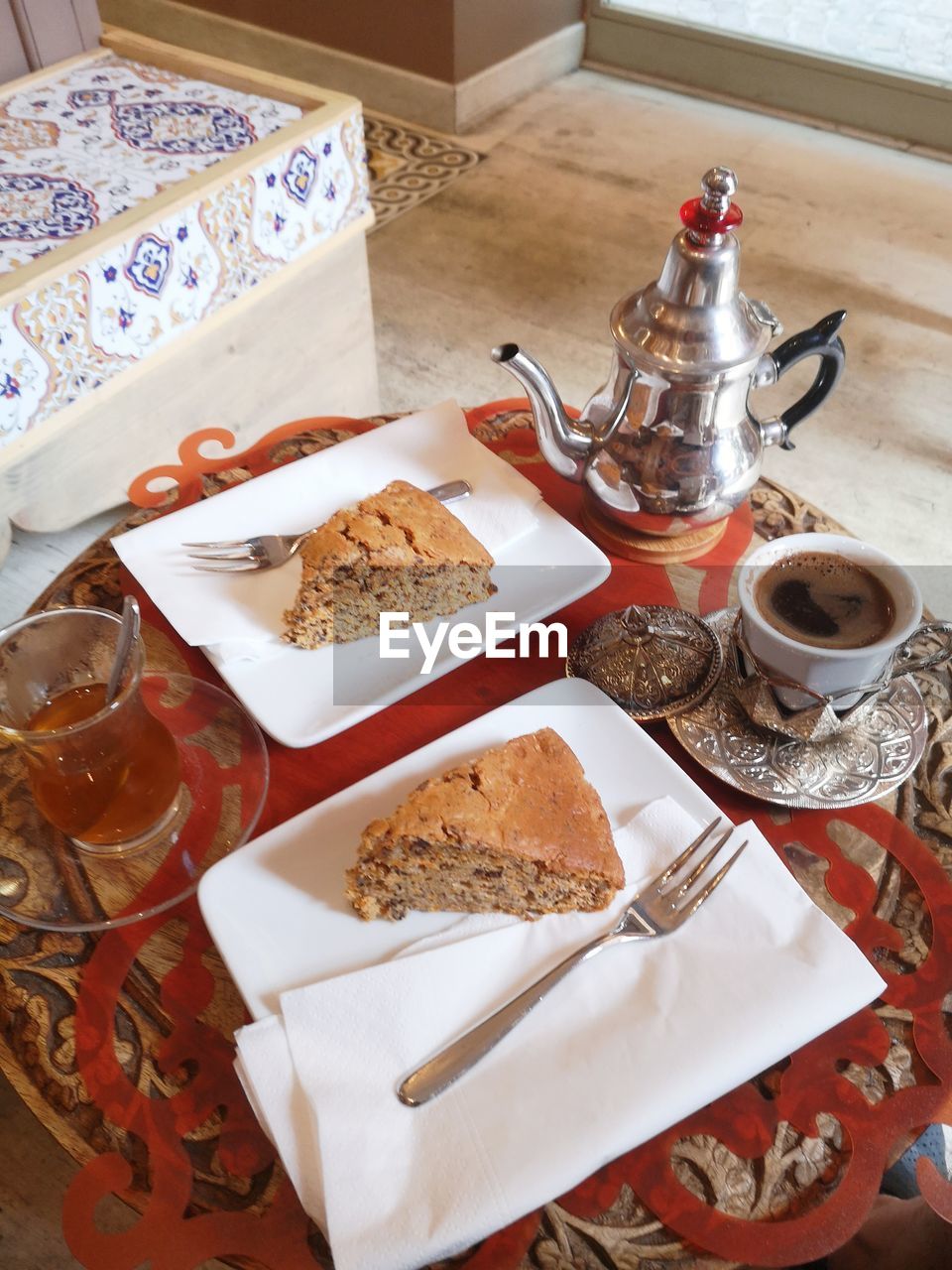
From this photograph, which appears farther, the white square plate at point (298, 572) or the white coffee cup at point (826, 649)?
the white square plate at point (298, 572)

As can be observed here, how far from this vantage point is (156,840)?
87cm

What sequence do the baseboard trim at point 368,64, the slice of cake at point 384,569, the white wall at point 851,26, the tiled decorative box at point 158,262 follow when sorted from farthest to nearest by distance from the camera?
the baseboard trim at point 368,64 → the white wall at point 851,26 → the tiled decorative box at point 158,262 → the slice of cake at point 384,569

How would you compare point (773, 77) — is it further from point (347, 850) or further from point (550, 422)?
point (347, 850)

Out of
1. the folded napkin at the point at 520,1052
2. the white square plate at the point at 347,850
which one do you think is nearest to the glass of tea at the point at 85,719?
the white square plate at the point at 347,850

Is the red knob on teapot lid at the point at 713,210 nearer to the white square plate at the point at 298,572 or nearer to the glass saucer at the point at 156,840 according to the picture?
the white square plate at the point at 298,572

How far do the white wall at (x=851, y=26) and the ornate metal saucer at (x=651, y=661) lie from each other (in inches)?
113

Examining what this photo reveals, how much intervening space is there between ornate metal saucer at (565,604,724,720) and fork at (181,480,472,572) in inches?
12.7

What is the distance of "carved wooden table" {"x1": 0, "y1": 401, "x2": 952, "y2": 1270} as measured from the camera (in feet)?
2.17

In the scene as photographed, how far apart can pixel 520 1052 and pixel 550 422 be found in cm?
63

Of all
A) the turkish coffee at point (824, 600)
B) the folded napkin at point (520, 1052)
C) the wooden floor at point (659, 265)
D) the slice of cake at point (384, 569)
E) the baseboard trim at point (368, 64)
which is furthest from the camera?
the baseboard trim at point (368, 64)

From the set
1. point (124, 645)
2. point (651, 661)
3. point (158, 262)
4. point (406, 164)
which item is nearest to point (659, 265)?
point (406, 164)

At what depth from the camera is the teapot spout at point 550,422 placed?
101 cm

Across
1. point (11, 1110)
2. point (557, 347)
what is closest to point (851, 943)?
point (11, 1110)

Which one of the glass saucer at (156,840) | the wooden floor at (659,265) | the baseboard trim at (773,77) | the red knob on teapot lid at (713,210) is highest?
the red knob on teapot lid at (713,210)
